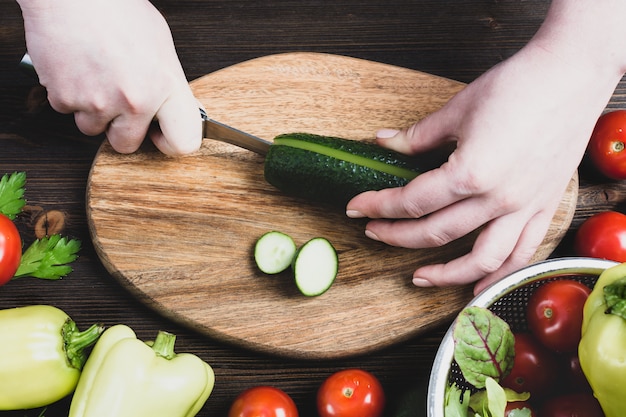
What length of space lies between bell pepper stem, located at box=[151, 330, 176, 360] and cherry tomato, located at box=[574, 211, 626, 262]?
3.64 ft

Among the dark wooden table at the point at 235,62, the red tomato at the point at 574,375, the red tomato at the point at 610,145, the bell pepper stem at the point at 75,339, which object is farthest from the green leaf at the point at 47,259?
the red tomato at the point at 610,145

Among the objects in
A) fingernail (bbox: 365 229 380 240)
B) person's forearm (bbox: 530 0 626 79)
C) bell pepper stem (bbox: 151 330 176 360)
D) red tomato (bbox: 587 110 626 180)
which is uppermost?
person's forearm (bbox: 530 0 626 79)

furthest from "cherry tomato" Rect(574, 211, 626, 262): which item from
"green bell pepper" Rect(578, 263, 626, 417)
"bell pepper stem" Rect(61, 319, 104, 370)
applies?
"bell pepper stem" Rect(61, 319, 104, 370)

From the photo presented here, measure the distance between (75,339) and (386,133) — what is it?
953 millimetres

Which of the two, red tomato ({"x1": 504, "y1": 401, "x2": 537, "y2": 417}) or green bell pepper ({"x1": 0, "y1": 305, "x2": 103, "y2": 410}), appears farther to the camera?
green bell pepper ({"x1": 0, "y1": 305, "x2": 103, "y2": 410})

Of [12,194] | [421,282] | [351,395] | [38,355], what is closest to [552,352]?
[421,282]

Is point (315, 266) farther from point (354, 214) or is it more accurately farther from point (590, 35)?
point (590, 35)

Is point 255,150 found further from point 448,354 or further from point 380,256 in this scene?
point 448,354

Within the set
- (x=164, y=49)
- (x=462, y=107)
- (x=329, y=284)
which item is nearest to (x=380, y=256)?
(x=329, y=284)

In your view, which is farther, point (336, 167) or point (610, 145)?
point (610, 145)

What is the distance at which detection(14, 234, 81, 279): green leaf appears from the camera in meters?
1.64

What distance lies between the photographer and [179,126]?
1629 mm

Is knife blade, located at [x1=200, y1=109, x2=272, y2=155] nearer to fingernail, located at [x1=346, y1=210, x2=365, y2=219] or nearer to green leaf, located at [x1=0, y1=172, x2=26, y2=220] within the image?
fingernail, located at [x1=346, y1=210, x2=365, y2=219]

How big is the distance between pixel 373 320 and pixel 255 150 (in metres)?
0.56
